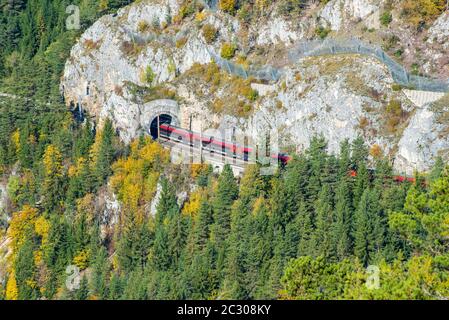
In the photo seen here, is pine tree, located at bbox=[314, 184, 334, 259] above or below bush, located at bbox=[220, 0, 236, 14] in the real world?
below

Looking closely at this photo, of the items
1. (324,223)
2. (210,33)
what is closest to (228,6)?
(210,33)

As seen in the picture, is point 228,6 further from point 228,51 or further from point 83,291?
point 83,291

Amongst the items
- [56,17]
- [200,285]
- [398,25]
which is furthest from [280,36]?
[56,17]

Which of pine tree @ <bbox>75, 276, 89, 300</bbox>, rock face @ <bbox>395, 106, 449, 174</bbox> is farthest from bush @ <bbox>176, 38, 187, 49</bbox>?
rock face @ <bbox>395, 106, 449, 174</bbox>

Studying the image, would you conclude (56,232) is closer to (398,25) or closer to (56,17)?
(398,25)

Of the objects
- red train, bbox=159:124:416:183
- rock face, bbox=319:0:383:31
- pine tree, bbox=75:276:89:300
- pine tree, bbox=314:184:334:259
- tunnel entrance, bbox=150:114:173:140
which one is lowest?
pine tree, bbox=75:276:89:300

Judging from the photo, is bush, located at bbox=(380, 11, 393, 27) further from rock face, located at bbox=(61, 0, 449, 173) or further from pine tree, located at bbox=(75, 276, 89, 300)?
pine tree, located at bbox=(75, 276, 89, 300)

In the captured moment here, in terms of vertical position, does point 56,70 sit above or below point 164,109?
above
